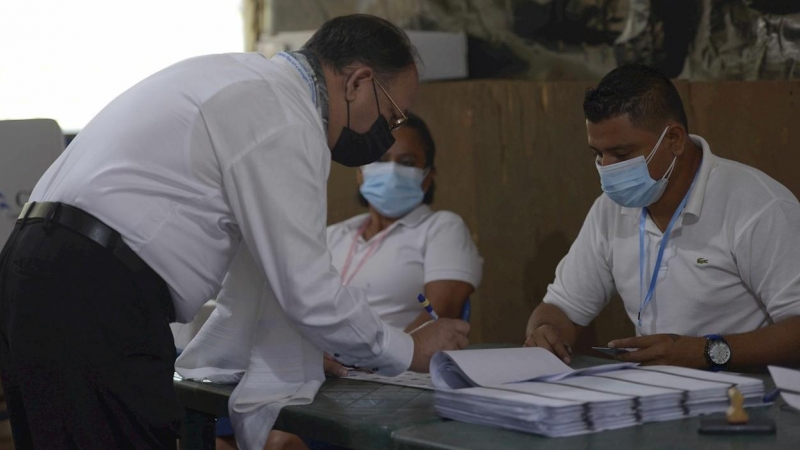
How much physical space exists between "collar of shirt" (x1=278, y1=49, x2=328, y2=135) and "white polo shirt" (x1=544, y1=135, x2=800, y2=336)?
98 centimetres

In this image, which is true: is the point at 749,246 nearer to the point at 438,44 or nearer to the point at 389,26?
the point at 389,26

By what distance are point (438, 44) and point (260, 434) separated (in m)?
2.59

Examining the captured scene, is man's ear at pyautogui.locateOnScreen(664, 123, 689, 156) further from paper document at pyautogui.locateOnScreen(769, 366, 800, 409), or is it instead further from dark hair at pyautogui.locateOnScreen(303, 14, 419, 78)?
paper document at pyautogui.locateOnScreen(769, 366, 800, 409)

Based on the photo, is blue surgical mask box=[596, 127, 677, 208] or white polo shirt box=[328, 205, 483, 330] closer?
blue surgical mask box=[596, 127, 677, 208]

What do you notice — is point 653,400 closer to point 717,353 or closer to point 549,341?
point 717,353

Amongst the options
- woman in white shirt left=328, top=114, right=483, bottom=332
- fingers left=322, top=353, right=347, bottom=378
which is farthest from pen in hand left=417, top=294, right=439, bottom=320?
woman in white shirt left=328, top=114, right=483, bottom=332

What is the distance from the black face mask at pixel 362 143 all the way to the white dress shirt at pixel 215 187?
21 centimetres

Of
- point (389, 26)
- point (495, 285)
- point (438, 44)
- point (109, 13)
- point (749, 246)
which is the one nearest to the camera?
point (389, 26)

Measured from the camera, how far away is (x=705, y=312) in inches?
103

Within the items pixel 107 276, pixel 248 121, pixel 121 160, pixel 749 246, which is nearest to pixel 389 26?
pixel 248 121

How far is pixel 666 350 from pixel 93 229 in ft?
3.98

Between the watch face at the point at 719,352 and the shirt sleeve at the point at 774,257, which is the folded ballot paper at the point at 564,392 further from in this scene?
the shirt sleeve at the point at 774,257

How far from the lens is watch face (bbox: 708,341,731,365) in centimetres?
231

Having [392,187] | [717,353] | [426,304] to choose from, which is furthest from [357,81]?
[392,187]
